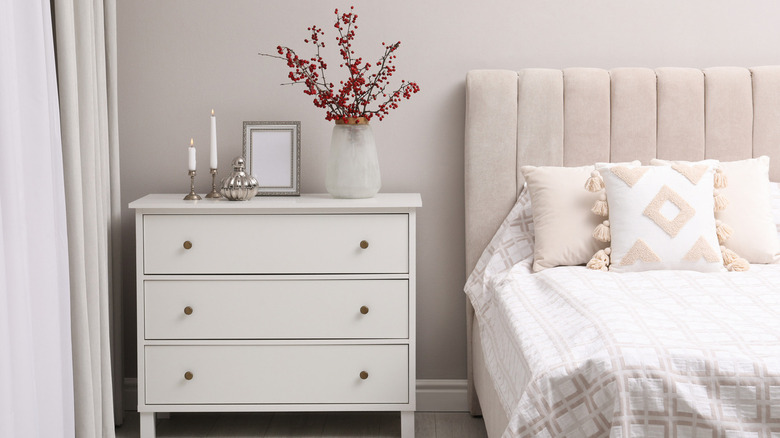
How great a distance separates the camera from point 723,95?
2682 mm

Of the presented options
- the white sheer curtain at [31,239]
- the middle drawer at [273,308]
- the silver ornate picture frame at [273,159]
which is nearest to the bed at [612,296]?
the middle drawer at [273,308]

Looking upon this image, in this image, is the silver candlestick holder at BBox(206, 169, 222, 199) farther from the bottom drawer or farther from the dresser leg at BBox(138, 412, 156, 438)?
the dresser leg at BBox(138, 412, 156, 438)

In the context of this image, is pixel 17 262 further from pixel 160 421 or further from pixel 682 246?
pixel 682 246

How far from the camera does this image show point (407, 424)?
8.35 ft

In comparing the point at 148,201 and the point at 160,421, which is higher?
the point at 148,201

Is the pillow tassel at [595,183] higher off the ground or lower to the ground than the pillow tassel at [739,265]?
higher

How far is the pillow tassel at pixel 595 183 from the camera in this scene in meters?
2.34

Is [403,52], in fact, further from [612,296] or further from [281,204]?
[612,296]

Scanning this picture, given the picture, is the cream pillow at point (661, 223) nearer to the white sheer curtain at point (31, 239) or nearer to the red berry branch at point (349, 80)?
the red berry branch at point (349, 80)

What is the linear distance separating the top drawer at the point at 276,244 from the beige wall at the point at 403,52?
1.36ft

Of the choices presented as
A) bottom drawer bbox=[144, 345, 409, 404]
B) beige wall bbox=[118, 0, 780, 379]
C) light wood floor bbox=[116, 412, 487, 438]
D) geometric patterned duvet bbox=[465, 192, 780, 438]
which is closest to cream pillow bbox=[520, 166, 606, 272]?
geometric patterned duvet bbox=[465, 192, 780, 438]

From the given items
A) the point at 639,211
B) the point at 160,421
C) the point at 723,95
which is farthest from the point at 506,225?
the point at 160,421

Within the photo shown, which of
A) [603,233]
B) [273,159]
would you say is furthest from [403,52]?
[603,233]

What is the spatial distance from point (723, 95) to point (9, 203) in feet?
7.39
